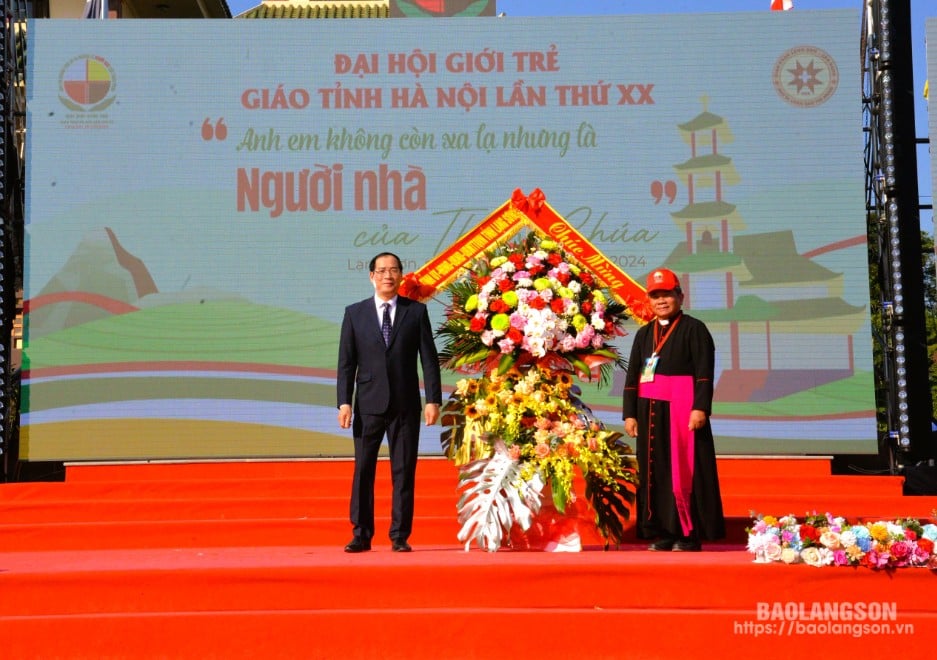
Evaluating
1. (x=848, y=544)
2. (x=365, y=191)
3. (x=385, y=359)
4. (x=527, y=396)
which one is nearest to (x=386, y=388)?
(x=385, y=359)

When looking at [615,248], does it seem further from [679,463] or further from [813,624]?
[813,624]

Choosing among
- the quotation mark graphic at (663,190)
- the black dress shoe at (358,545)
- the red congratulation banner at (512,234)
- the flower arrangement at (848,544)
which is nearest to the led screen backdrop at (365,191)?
the quotation mark graphic at (663,190)

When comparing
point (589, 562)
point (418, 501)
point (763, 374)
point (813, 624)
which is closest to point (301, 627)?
point (589, 562)

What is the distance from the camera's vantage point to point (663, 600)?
3.50 metres

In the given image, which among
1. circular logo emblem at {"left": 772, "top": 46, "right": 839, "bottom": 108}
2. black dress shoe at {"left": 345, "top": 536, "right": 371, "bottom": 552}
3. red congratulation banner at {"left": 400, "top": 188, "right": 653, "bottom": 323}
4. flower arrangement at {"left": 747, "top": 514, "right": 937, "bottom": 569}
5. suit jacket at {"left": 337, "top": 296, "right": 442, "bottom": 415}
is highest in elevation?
circular logo emblem at {"left": 772, "top": 46, "right": 839, "bottom": 108}

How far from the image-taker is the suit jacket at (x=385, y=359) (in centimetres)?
417

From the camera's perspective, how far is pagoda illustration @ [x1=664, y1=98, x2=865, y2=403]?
7.03 metres

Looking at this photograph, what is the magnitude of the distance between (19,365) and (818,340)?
554cm

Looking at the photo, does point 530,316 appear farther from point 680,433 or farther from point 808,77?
point 808,77

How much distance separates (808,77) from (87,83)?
16.3ft

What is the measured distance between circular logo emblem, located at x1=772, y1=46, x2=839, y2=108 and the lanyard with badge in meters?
3.41

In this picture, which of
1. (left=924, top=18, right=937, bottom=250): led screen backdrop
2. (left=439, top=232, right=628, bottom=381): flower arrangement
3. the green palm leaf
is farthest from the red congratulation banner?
(left=924, top=18, right=937, bottom=250): led screen backdrop

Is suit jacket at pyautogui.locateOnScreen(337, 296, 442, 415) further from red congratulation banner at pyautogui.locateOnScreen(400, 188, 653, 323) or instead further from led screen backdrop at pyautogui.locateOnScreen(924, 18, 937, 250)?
led screen backdrop at pyautogui.locateOnScreen(924, 18, 937, 250)

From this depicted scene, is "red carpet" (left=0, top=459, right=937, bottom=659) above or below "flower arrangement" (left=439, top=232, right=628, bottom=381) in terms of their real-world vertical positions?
below
